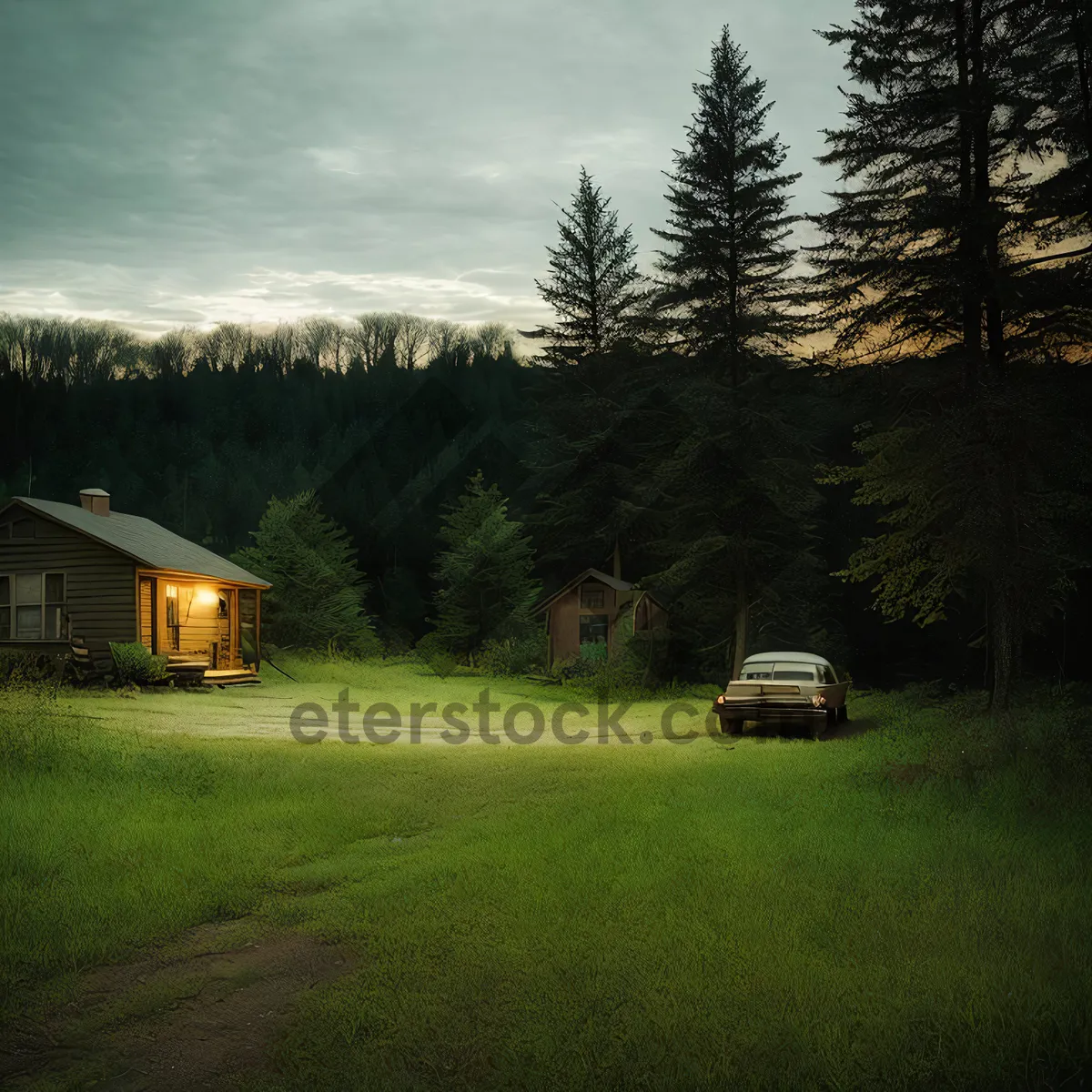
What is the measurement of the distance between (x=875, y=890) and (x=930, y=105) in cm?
1682

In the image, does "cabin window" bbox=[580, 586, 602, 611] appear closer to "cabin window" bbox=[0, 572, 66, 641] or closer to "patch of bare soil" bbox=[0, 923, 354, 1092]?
"cabin window" bbox=[0, 572, 66, 641]

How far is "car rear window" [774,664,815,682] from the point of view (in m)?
19.5

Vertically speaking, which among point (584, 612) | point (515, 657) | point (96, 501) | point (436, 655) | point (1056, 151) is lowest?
point (436, 655)

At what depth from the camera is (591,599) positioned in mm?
45156

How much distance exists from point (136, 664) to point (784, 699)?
1858 cm

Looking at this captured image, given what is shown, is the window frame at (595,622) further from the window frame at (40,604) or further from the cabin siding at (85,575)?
the window frame at (40,604)

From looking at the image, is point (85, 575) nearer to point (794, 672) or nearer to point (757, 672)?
point (757, 672)

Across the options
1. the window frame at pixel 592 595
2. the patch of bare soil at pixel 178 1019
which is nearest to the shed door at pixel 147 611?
the window frame at pixel 592 595

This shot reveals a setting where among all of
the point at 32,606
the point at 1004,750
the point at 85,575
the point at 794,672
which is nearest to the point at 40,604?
the point at 32,606

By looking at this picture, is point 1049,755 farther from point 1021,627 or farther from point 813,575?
point 813,575

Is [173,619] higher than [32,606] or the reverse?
the reverse

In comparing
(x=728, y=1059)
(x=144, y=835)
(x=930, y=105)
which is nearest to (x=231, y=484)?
(x=930, y=105)

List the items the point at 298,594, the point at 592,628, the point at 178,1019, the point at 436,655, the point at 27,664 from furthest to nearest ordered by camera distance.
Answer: the point at 436,655
the point at 298,594
the point at 592,628
the point at 27,664
the point at 178,1019

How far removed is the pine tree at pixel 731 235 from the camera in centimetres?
3083
